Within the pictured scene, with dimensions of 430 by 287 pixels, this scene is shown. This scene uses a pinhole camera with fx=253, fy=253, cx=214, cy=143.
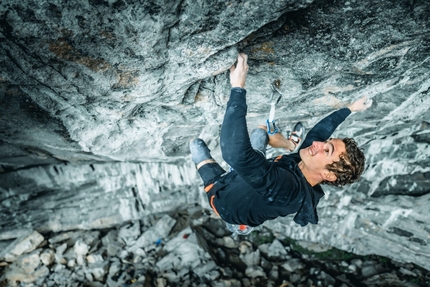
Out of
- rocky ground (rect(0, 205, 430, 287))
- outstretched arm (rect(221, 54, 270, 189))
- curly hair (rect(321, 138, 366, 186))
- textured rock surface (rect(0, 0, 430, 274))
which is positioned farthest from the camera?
rocky ground (rect(0, 205, 430, 287))

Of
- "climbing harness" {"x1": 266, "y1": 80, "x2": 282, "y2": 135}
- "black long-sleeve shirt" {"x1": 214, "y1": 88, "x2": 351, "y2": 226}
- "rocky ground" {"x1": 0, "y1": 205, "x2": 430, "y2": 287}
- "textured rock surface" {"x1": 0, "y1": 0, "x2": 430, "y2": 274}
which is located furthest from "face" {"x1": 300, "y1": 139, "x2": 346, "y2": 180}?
"rocky ground" {"x1": 0, "y1": 205, "x2": 430, "y2": 287}

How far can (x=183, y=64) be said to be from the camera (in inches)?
87.4

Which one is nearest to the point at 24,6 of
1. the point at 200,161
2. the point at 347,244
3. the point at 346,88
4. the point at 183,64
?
the point at 183,64

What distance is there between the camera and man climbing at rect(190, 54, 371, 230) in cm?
189

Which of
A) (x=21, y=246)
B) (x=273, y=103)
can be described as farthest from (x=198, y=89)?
(x=21, y=246)

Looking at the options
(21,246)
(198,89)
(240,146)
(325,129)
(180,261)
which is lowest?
(180,261)

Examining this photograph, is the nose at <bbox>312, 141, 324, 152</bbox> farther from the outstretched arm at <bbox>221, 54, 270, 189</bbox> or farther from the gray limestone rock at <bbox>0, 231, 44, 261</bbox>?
the gray limestone rock at <bbox>0, 231, 44, 261</bbox>

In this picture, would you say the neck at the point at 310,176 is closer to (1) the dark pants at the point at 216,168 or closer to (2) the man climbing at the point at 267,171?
(2) the man climbing at the point at 267,171

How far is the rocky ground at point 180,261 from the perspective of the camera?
5523 millimetres

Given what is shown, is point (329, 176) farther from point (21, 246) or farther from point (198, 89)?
point (21, 246)

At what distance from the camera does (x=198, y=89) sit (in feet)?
9.13

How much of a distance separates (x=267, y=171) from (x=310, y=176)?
731 mm

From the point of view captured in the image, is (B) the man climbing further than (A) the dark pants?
No

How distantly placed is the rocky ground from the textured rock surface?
732 mm
